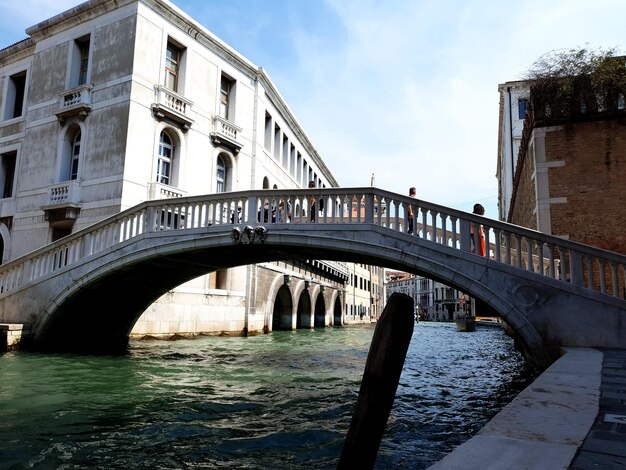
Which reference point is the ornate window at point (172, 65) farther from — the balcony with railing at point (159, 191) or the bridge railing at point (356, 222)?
the bridge railing at point (356, 222)

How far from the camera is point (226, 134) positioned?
52.2 ft

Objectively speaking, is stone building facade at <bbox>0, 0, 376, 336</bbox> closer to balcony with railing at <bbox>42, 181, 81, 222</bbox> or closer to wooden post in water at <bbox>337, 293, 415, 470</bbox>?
balcony with railing at <bbox>42, 181, 81, 222</bbox>

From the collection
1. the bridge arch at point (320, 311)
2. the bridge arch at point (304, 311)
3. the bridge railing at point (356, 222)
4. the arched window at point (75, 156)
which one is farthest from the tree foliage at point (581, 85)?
the bridge arch at point (320, 311)

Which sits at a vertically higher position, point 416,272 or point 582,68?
point 582,68

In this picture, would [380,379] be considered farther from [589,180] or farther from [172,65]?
[172,65]

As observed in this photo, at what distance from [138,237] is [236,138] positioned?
7884 millimetres

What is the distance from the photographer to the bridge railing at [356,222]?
6293mm

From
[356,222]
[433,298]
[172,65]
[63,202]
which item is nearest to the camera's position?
[356,222]

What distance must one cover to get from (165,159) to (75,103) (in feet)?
9.73

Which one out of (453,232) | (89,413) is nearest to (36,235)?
(89,413)

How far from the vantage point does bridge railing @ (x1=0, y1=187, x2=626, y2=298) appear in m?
6.29

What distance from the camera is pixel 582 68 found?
8547 mm

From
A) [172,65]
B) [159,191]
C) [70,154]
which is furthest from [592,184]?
[70,154]

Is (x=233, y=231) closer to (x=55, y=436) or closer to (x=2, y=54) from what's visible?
(x=55, y=436)
